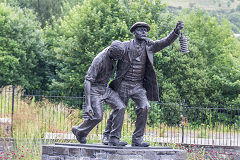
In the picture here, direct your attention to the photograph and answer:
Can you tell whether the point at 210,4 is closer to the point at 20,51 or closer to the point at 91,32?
the point at 91,32

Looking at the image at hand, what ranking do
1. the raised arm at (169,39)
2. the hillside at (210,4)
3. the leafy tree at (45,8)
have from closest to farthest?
the raised arm at (169,39), the leafy tree at (45,8), the hillside at (210,4)

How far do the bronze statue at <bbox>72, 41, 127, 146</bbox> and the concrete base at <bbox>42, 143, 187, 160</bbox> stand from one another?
1.14 feet

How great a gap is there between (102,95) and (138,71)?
0.88m

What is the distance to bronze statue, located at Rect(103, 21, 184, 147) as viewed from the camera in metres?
7.46

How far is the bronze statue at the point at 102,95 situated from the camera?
7.32 meters

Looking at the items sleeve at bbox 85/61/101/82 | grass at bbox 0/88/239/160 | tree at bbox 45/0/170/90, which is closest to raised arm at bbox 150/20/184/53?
sleeve at bbox 85/61/101/82

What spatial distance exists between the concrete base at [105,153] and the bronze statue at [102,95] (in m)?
0.35

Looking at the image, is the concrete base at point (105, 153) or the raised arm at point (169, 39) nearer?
the concrete base at point (105, 153)

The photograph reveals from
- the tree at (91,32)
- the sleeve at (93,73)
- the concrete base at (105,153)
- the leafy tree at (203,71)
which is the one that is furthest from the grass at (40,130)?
the leafy tree at (203,71)

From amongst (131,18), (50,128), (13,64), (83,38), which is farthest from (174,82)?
(50,128)

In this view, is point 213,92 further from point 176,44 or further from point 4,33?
point 4,33

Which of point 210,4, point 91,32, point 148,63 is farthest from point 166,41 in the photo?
point 210,4

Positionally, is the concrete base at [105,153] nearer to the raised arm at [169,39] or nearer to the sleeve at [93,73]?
the sleeve at [93,73]

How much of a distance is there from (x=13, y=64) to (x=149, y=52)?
18.2m
